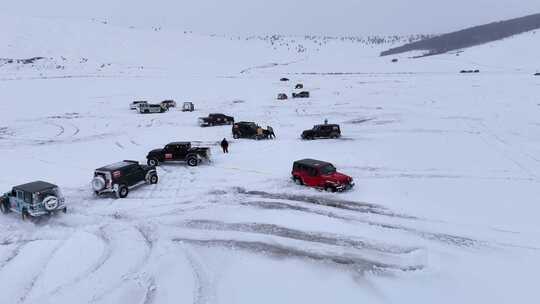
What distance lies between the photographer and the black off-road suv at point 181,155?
91.7ft

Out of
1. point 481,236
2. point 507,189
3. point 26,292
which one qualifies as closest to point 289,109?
point 507,189

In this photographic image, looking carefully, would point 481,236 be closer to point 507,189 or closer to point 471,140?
point 507,189

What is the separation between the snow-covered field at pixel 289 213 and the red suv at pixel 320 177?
0.61 m

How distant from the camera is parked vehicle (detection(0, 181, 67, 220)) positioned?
18906 millimetres

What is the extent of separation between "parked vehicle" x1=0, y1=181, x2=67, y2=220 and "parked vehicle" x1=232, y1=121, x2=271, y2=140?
18501 millimetres

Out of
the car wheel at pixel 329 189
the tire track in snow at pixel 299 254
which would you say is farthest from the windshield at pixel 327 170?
the tire track in snow at pixel 299 254

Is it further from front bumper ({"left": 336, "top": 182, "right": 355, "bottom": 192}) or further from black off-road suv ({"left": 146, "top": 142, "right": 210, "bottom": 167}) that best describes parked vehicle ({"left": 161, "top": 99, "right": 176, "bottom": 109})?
front bumper ({"left": 336, "top": 182, "right": 355, "bottom": 192})

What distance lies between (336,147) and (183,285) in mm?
20592

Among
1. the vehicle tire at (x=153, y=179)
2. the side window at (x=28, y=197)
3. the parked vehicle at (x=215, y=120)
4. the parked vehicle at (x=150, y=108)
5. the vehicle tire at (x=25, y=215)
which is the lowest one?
the vehicle tire at (x=25, y=215)

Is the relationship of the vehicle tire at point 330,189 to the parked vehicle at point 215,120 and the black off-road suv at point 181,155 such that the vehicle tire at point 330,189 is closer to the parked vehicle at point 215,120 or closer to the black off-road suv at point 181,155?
the black off-road suv at point 181,155

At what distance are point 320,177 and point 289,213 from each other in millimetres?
3584

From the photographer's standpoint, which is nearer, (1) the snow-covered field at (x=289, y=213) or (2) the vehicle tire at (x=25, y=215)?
(1) the snow-covered field at (x=289, y=213)

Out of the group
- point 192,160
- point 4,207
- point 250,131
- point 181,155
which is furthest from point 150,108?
point 4,207

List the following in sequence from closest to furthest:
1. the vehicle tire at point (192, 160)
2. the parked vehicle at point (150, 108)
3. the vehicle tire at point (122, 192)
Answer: the vehicle tire at point (122, 192) < the vehicle tire at point (192, 160) < the parked vehicle at point (150, 108)
